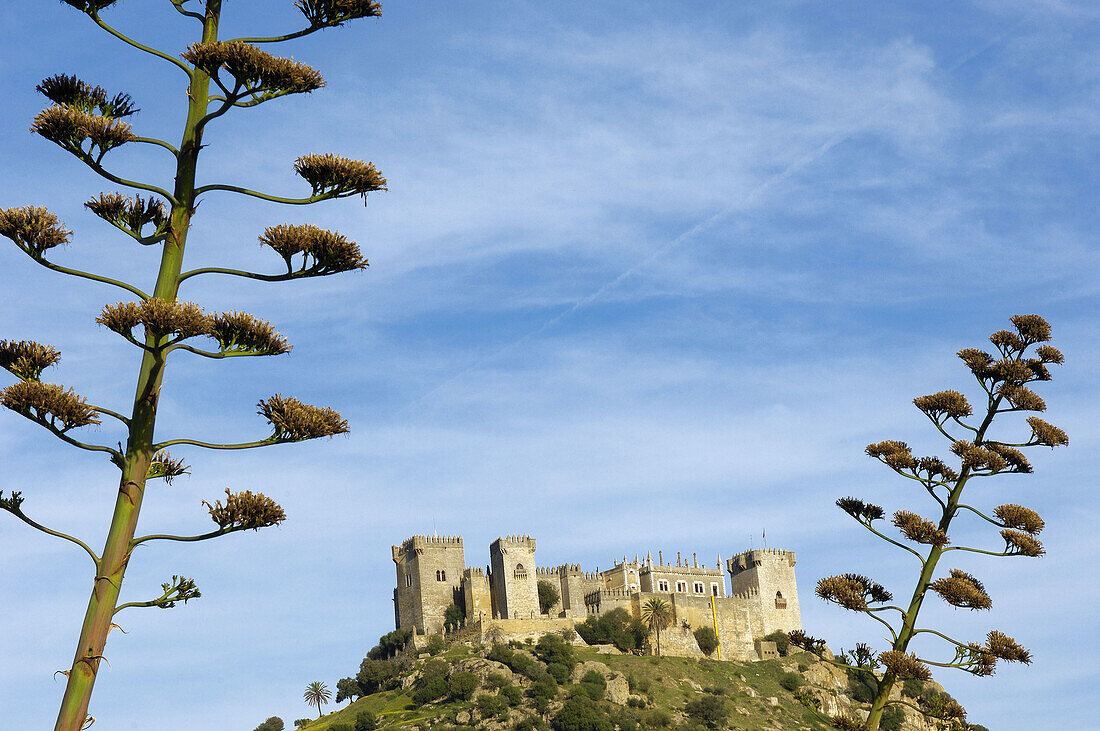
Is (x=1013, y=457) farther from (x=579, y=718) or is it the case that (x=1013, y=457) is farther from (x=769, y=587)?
(x=769, y=587)

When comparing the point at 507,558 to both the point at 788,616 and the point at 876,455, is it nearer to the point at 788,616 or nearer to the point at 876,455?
the point at 788,616

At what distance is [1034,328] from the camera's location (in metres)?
23.6

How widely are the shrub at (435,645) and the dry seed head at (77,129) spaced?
374ft

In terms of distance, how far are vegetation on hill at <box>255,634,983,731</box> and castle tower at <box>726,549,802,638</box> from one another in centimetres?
919

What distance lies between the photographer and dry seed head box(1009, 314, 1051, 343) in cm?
2359

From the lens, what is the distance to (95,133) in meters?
15.2

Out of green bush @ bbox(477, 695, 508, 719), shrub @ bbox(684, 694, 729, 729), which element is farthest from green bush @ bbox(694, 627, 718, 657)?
green bush @ bbox(477, 695, 508, 719)

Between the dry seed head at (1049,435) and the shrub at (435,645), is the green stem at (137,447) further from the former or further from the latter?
the shrub at (435,645)

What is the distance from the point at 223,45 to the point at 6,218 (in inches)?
139

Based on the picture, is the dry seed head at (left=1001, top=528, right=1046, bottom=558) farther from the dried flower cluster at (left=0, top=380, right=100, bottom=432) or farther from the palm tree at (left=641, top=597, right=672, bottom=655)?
the palm tree at (left=641, top=597, right=672, bottom=655)

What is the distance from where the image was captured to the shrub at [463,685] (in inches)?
4557

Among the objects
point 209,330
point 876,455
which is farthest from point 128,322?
point 876,455

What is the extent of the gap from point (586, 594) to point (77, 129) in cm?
12642

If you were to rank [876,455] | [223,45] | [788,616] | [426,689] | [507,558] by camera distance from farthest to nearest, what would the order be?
[788,616] → [507,558] → [426,689] → [876,455] → [223,45]
